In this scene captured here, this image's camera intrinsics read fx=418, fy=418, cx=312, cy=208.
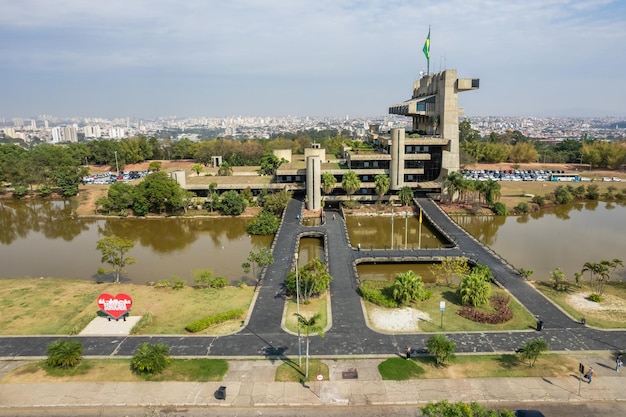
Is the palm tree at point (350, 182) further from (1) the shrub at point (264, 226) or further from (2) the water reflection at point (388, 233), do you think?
(1) the shrub at point (264, 226)

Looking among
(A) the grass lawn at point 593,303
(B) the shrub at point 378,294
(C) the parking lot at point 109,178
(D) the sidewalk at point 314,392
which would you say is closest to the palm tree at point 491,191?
(A) the grass lawn at point 593,303

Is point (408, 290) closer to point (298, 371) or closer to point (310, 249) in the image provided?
point (298, 371)

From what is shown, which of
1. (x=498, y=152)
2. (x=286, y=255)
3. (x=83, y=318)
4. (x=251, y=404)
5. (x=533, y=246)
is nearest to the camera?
(x=251, y=404)

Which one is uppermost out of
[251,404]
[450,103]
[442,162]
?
[450,103]

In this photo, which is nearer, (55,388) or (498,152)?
(55,388)

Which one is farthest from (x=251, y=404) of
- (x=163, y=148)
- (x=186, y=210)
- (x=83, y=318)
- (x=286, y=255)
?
(x=163, y=148)

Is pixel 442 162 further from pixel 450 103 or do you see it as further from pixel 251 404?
pixel 251 404

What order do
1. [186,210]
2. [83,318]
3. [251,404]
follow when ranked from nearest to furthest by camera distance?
1. [251,404]
2. [83,318]
3. [186,210]
